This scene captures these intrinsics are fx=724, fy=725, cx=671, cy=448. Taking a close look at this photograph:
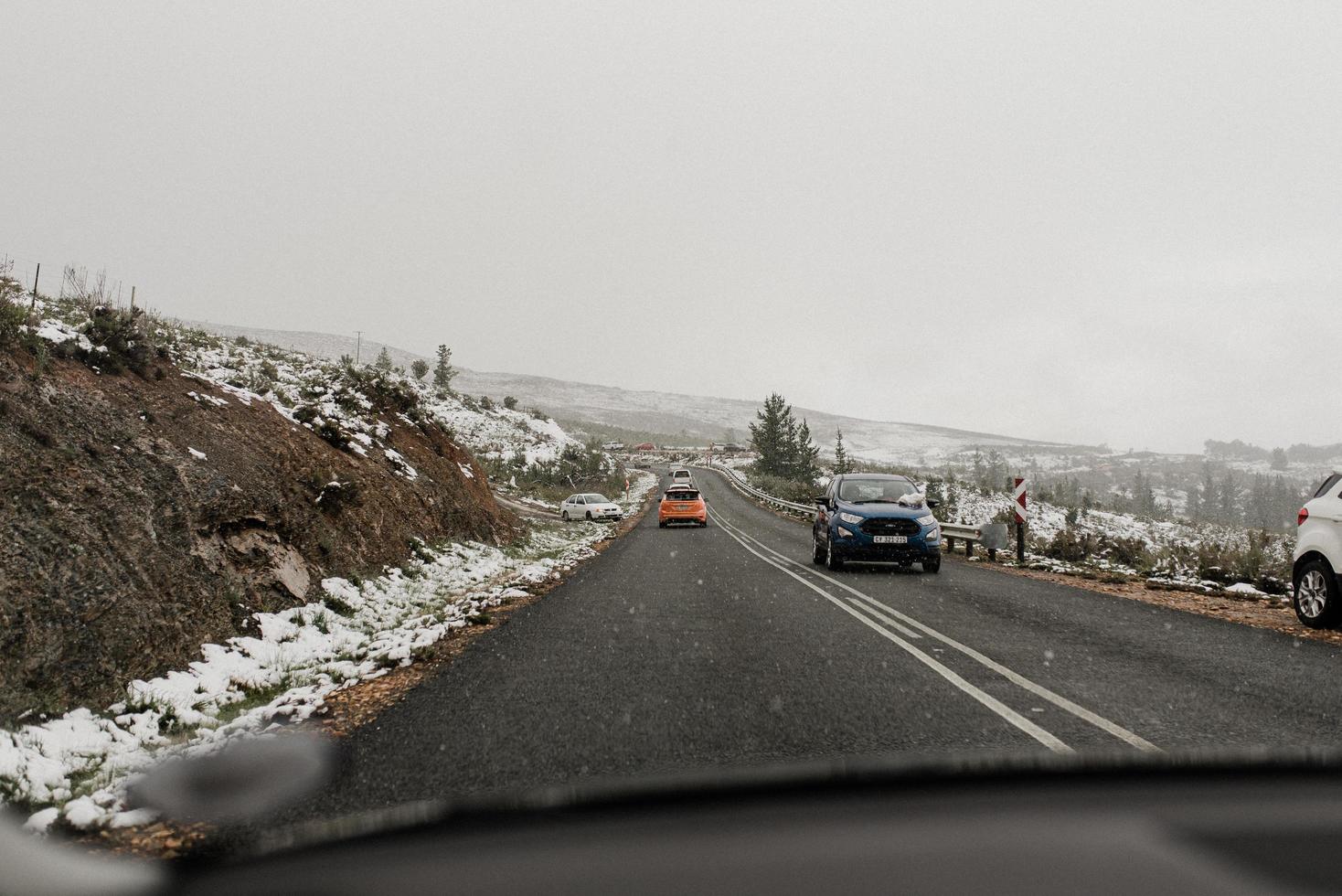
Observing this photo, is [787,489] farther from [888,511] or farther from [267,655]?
[267,655]

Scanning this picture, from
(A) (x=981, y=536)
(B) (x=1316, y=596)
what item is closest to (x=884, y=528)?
(A) (x=981, y=536)

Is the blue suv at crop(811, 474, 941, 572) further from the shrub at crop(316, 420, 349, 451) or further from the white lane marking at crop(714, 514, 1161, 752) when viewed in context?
the shrub at crop(316, 420, 349, 451)

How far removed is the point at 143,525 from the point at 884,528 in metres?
11.1

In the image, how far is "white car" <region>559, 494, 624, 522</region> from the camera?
29984 millimetres

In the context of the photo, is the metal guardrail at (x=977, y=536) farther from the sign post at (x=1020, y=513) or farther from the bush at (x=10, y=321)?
the bush at (x=10, y=321)

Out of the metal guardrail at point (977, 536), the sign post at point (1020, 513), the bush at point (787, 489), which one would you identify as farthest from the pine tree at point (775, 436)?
the sign post at point (1020, 513)

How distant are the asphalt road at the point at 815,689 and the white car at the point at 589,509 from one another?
20.0 meters

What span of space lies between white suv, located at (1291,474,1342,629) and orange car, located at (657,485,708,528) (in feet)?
69.4

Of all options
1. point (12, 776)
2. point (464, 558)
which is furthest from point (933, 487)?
point (12, 776)

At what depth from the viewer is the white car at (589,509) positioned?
30.0 metres

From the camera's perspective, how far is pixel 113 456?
6816 millimetres

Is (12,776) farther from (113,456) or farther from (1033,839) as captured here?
(1033,839)

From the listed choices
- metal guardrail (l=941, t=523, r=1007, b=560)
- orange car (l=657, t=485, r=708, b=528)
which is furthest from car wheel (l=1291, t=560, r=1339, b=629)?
orange car (l=657, t=485, r=708, b=528)

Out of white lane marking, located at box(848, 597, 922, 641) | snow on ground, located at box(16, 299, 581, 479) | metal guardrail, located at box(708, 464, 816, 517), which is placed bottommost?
metal guardrail, located at box(708, 464, 816, 517)
